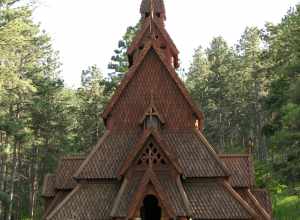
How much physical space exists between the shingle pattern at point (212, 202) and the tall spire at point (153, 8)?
7598 millimetres

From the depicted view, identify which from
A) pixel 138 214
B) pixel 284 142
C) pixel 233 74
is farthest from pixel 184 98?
pixel 233 74

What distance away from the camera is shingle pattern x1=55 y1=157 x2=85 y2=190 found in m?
18.9

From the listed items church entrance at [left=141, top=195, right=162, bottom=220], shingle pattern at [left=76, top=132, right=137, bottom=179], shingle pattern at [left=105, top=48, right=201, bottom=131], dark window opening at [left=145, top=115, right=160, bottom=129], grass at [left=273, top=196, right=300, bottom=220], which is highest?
shingle pattern at [left=105, top=48, right=201, bottom=131]

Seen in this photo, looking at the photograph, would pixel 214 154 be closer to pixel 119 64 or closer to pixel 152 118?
pixel 152 118

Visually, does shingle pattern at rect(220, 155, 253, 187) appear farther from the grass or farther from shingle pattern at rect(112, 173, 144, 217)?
the grass

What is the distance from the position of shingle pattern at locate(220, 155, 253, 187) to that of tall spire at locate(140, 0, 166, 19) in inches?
263

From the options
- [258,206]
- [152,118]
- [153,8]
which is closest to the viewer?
[258,206]

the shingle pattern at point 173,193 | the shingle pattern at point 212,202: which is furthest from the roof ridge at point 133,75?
the shingle pattern at point 173,193

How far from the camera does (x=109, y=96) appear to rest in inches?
1613

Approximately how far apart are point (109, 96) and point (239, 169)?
2345 cm

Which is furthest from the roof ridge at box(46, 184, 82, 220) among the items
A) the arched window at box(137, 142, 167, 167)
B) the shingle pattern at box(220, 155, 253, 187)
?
the shingle pattern at box(220, 155, 253, 187)

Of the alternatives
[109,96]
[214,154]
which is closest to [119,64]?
[109,96]

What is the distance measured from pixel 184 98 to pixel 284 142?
22.6 ft

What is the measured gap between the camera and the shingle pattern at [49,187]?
19344 millimetres
